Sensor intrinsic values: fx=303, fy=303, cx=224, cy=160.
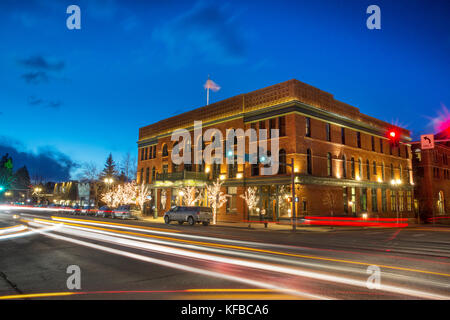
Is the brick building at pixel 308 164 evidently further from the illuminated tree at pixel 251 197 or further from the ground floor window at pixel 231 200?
the illuminated tree at pixel 251 197

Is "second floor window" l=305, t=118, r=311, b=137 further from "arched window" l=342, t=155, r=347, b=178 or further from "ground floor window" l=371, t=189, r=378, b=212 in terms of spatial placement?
"ground floor window" l=371, t=189, r=378, b=212

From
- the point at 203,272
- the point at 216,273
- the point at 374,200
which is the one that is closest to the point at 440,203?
the point at 374,200

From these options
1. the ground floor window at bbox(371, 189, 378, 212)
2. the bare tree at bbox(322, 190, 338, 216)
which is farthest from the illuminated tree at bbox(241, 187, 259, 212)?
the ground floor window at bbox(371, 189, 378, 212)

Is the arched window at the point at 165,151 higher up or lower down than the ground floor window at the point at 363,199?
higher up

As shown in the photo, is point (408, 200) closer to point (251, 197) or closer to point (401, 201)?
point (401, 201)

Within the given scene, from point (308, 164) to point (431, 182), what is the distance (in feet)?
108

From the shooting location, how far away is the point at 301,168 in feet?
103

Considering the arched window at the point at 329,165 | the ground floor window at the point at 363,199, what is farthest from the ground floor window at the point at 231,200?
the ground floor window at the point at 363,199

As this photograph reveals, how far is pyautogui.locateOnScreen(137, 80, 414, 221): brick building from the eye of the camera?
32156 mm

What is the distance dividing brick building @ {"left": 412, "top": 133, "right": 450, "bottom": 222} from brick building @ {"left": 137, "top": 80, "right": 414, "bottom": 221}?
5.85 meters

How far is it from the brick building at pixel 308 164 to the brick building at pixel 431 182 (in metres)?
5.85

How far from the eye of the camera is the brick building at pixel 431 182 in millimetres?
50509

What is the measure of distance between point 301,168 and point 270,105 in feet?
26.3
